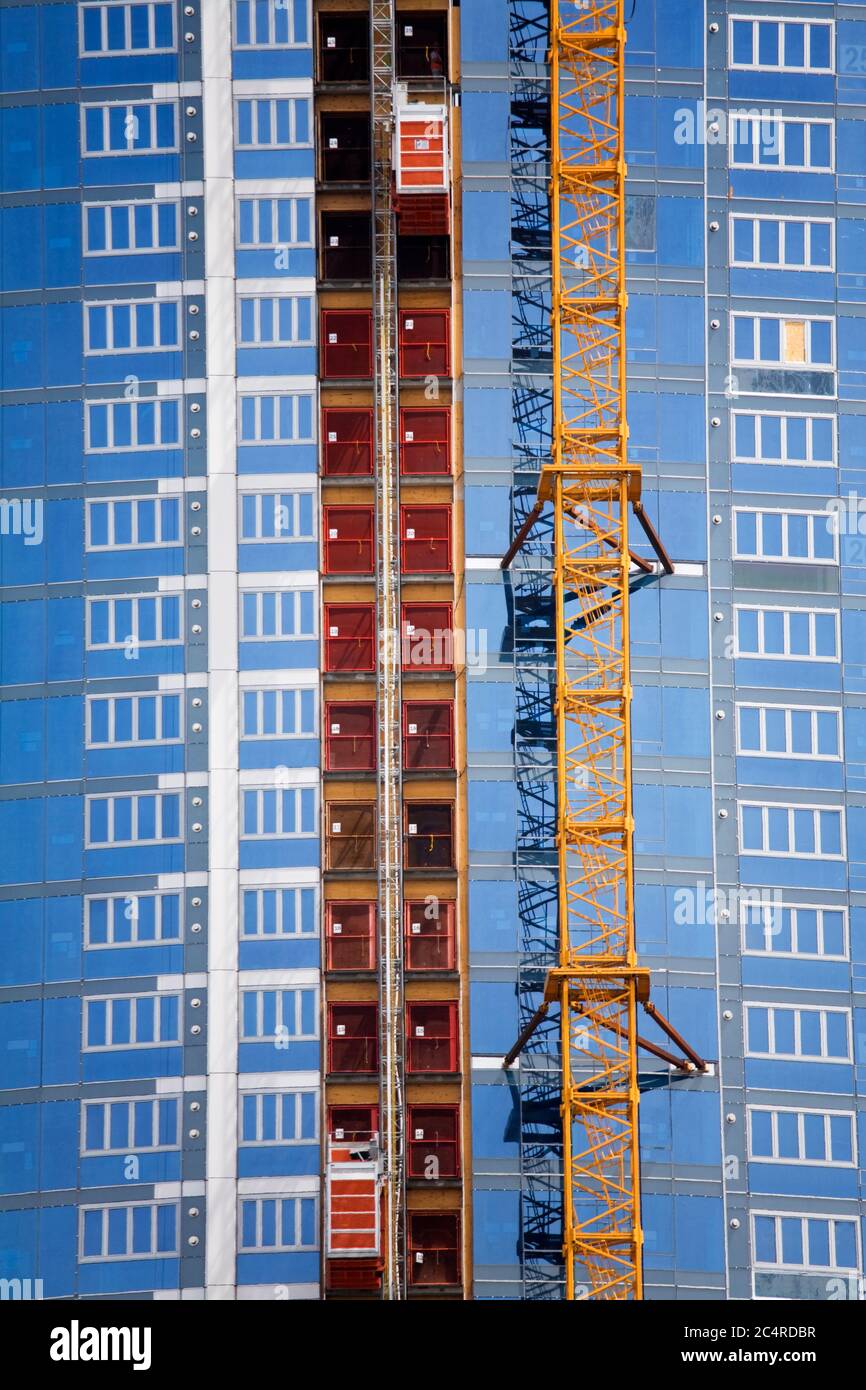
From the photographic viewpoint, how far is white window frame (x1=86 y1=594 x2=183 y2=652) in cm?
9319

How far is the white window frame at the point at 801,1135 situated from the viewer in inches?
3563

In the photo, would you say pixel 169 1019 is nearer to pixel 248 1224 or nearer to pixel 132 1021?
pixel 132 1021

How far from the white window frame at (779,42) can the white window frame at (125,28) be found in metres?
23.8

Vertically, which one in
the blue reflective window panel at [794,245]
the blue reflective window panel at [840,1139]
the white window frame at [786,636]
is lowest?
the blue reflective window panel at [840,1139]

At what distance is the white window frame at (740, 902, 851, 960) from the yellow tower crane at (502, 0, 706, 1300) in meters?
5.11

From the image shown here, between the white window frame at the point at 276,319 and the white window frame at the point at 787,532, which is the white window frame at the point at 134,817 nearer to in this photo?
the white window frame at the point at 276,319

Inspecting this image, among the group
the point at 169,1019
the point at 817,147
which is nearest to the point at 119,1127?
the point at 169,1019

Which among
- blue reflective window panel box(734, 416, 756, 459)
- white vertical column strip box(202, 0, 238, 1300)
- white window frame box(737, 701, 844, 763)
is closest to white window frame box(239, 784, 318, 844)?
white vertical column strip box(202, 0, 238, 1300)

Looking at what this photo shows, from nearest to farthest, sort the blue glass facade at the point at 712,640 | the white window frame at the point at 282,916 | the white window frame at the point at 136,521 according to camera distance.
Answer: the blue glass facade at the point at 712,640 → the white window frame at the point at 282,916 → the white window frame at the point at 136,521

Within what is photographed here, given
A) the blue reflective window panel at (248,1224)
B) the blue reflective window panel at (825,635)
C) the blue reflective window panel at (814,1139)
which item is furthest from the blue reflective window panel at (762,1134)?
the blue reflective window panel at (248,1224)

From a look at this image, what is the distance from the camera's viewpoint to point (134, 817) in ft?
303

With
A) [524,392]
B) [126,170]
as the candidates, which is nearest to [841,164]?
[524,392]

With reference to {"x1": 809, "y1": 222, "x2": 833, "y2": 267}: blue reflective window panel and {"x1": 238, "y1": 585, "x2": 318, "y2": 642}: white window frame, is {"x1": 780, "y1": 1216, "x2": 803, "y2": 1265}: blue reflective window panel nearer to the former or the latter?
{"x1": 238, "y1": 585, "x2": 318, "y2": 642}: white window frame
